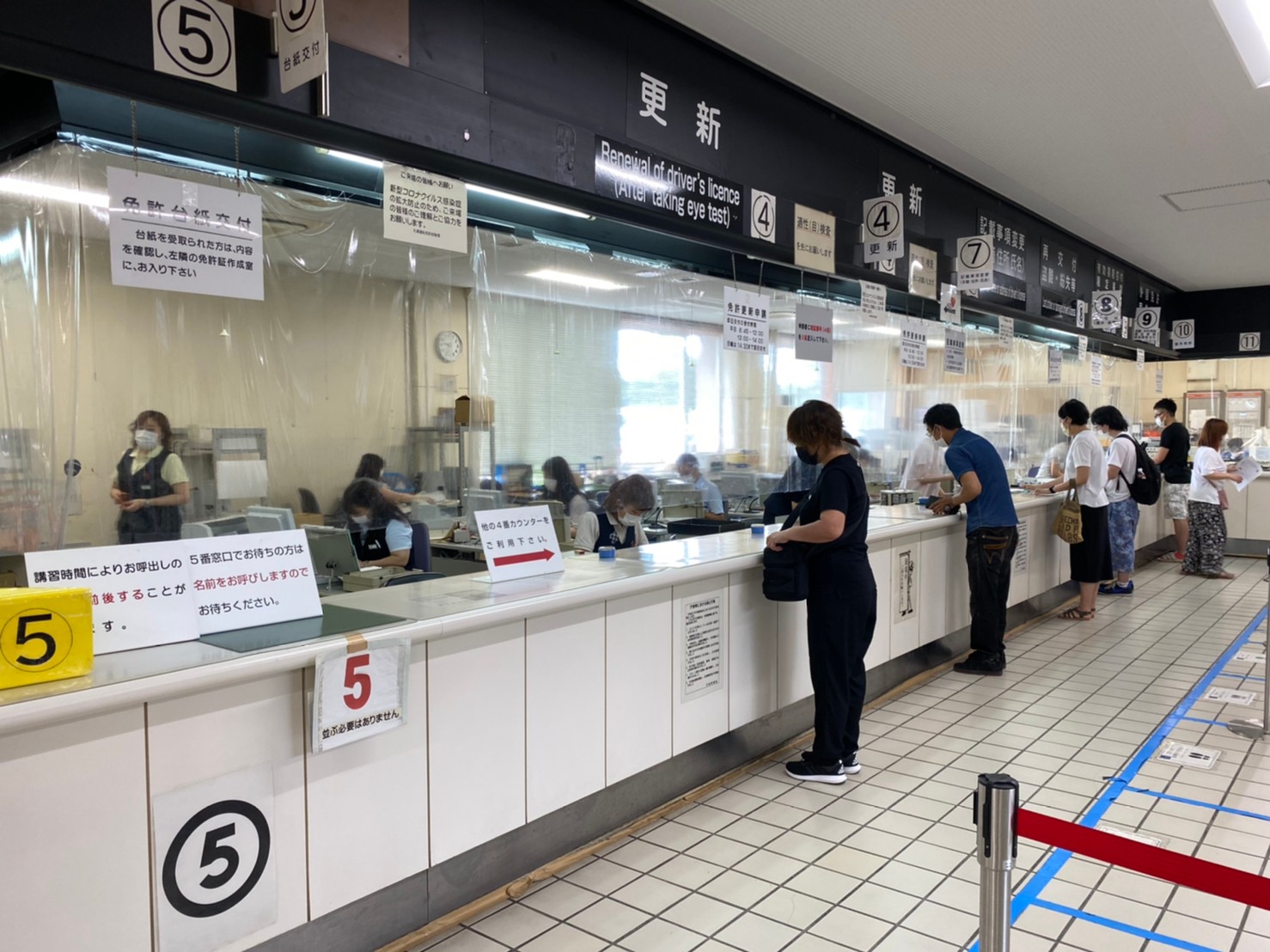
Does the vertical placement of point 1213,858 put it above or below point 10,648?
below

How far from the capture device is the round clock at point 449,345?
3.56m

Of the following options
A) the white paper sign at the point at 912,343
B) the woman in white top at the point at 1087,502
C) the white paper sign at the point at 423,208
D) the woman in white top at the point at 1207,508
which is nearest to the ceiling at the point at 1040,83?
the white paper sign at the point at 912,343

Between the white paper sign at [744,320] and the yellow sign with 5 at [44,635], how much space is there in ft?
9.75

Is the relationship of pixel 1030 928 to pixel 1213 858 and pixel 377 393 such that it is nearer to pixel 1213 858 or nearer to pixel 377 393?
pixel 1213 858

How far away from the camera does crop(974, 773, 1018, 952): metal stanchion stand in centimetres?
147

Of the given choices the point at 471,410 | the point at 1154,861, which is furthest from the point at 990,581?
the point at 1154,861

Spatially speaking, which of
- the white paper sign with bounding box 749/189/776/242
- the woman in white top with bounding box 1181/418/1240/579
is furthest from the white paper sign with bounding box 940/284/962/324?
the woman in white top with bounding box 1181/418/1240/579

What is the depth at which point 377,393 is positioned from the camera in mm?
3504

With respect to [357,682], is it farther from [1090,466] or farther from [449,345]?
[1090,466]

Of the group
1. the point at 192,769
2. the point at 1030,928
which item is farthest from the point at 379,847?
the point at 1030,928

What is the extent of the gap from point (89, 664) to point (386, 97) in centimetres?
167

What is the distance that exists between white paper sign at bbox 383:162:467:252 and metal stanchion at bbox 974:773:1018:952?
6.96 feet

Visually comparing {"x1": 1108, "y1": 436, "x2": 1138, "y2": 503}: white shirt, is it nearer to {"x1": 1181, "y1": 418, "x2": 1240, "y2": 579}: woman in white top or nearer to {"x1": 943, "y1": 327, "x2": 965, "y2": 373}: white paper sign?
{"x1": 1181, "y1": 418, "x2": 1240, "y2": 579}: woman in white top

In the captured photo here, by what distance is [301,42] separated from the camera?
2107mm
